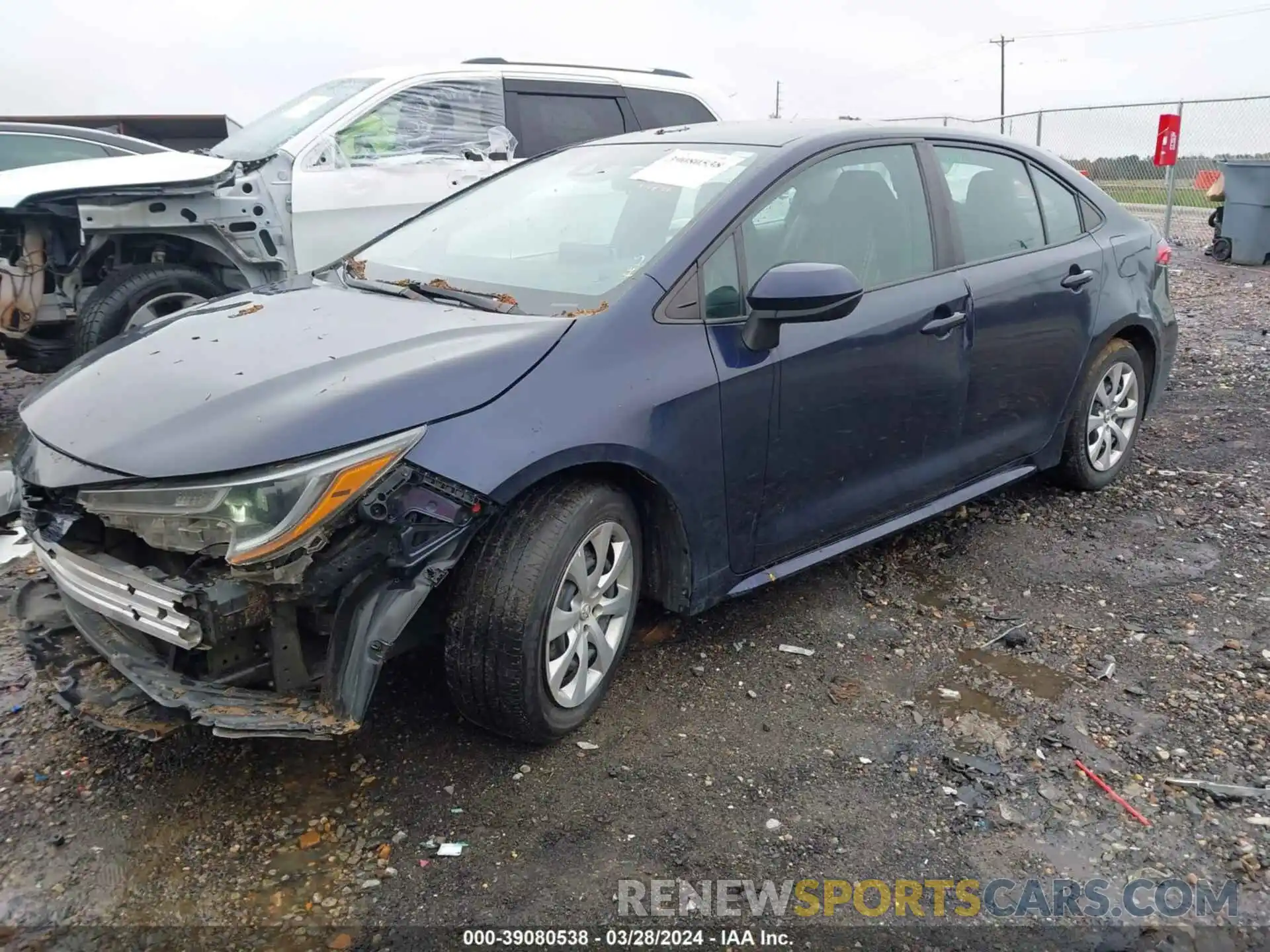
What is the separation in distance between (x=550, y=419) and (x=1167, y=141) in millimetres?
13070

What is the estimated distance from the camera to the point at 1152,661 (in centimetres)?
336

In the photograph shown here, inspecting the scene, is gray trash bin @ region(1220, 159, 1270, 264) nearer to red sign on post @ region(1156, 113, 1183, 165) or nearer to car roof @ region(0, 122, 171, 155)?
red sign on post @ region(1156, 113, 1183, 165)

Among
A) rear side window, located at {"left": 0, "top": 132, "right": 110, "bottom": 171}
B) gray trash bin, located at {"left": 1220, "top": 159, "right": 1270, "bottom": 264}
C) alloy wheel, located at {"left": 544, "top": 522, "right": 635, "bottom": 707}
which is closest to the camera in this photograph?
alloy wheel, located at {"left": 544, "top": 522, "right": 635, "bottom": 707}

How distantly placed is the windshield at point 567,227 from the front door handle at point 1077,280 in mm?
1537

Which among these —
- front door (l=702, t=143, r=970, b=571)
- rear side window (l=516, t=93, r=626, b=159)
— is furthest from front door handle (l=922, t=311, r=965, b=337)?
rear side window (l=516, t=93, r=626, b=159)

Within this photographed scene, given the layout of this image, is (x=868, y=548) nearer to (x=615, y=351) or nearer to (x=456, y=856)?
(x=615, y=351)

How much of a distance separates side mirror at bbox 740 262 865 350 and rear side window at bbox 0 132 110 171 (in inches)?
287

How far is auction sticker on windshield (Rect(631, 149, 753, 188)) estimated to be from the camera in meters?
3.31

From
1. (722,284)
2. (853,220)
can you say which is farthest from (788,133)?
(722,284)

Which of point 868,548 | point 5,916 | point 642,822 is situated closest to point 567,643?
point 642,822

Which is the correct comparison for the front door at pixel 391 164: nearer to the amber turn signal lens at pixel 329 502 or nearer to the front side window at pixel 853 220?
the front side window at pixel 853 220

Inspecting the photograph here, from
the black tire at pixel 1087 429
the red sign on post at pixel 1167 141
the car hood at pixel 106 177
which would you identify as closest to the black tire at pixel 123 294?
the car hood at pixel 106 177

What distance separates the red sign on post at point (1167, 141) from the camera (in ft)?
41.5

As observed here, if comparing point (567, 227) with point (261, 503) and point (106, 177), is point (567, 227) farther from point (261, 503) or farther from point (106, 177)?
point (106, 177)
